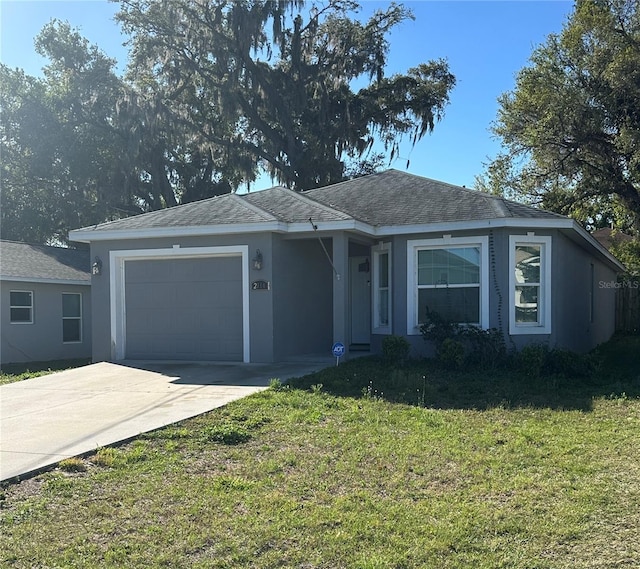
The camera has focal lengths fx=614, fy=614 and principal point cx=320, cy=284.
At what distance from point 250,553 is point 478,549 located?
1.43 m

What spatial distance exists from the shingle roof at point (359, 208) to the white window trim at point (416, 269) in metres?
0.44

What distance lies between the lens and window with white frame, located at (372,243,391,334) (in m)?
12.6

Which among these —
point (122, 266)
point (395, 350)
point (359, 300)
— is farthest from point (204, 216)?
point (395, 350)

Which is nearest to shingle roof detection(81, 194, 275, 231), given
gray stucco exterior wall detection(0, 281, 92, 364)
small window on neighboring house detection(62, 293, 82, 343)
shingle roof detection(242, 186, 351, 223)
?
shingle roof detection(242, 186, 351, 223)

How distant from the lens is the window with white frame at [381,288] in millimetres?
12637

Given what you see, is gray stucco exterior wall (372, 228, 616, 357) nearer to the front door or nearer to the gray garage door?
the front door

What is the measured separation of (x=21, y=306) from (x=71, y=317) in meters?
1.72

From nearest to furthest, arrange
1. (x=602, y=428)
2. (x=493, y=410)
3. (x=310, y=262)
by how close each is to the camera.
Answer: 1. (x=602, y=428)
2. (x=493, y=410)
3. (x=310, y=262)

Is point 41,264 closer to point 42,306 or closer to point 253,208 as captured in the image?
point 42,306

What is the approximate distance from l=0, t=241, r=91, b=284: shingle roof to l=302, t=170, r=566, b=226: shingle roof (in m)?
7.72

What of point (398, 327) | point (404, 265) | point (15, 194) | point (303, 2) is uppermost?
point (303, 2)

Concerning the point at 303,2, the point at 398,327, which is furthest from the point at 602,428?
the point at 303,2

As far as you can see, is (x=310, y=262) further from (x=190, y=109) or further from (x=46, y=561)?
(x=190, y=109)

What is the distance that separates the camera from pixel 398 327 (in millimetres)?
12109
